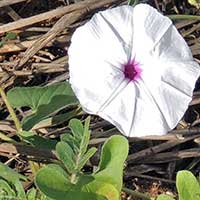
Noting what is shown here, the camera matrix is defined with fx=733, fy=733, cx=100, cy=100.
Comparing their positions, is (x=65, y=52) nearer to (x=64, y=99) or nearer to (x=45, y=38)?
(x=45, y=38)

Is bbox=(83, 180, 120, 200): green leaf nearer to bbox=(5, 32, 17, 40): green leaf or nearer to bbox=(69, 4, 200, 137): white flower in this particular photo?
bbox=(69, 4, 200, 137): white flower

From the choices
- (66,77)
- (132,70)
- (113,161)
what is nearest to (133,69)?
(132,70)

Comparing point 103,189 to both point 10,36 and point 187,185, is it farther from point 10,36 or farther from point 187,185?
point 10,36

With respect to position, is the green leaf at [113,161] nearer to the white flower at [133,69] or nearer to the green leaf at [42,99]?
the white flower at [133,69]

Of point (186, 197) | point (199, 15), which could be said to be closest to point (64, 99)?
point (186, 197)

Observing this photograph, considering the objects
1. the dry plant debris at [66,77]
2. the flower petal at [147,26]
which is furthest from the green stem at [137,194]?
the flower petal at [147,26]

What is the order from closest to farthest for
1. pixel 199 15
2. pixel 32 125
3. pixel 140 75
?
pixel 140 75
pixel 32 125
pixel 199 15

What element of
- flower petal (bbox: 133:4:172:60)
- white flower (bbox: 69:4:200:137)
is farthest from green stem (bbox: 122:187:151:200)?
flower petal (bbox: 133:4:172:60)

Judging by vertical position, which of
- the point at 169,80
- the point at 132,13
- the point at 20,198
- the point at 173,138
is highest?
the point at 132,13
